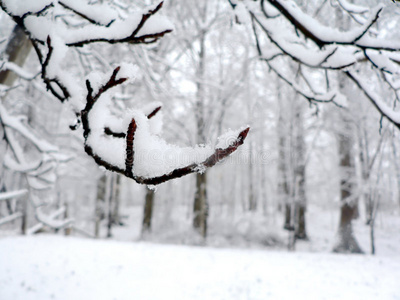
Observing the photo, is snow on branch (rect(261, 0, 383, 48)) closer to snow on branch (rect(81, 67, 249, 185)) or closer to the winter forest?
the winter forest

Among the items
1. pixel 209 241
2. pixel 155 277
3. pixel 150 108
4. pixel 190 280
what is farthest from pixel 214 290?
pixel 209 241

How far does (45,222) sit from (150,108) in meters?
2.57

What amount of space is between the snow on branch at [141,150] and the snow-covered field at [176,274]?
4196 mm

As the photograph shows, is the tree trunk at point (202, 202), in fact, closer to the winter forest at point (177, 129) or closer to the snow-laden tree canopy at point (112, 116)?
the winter forest at point (177, 129)

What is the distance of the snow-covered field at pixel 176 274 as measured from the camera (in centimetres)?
422

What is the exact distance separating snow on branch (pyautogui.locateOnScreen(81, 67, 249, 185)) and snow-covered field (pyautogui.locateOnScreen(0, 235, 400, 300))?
420cm

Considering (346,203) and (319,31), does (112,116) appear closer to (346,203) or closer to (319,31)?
(319,31)

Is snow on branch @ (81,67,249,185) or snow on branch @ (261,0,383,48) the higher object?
snow on branch @ (261,0,383,48)

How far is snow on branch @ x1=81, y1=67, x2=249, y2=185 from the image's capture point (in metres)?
0.55

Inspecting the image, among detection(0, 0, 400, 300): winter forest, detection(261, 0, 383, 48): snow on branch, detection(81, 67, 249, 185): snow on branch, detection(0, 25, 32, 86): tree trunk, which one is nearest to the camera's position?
detection(81, 67, 249, 185): snow on branch

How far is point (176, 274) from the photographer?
5.04 m

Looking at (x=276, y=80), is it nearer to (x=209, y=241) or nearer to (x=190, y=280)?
(x=209, y=241)

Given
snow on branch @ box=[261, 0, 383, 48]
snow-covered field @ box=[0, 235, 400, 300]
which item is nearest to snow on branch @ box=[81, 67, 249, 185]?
snow on branch @ box=[261, 0, 383, 48]

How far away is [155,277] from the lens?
4934 mm
